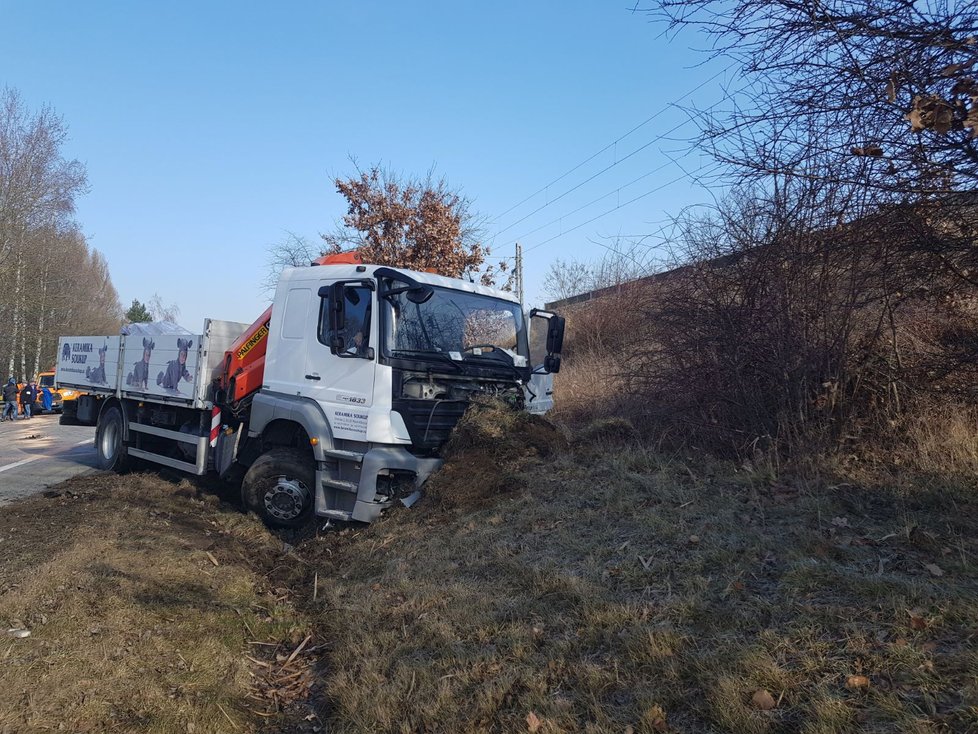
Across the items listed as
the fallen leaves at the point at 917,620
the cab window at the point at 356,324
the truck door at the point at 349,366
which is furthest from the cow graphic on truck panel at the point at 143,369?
the fallen leaves at the point at 917,620

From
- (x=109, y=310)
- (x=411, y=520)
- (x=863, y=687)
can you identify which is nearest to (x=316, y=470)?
(x=411, y=520)

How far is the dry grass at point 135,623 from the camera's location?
3.45 metres

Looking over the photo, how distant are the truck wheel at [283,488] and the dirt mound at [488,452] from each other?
1.45 meters

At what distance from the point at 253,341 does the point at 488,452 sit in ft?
11.1

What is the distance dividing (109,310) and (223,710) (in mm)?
58214

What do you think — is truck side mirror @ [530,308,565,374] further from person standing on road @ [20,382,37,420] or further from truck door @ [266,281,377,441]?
person standing on road @ [20,382,37,420]

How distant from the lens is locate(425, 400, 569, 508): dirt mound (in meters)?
6.39

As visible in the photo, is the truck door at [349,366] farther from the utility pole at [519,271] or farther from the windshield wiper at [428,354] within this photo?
the utility pole at [519,271]

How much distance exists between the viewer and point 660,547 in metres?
4.64

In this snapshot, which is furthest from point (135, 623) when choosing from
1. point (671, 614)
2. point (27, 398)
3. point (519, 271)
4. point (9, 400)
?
point (27, 398)

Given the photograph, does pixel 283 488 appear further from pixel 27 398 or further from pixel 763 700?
pixel 27 398

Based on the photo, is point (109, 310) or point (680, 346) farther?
point (109, 310)

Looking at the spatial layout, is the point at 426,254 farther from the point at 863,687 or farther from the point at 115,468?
the point at 863,687

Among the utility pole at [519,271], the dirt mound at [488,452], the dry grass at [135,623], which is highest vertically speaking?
the utility pole at [519,271]
